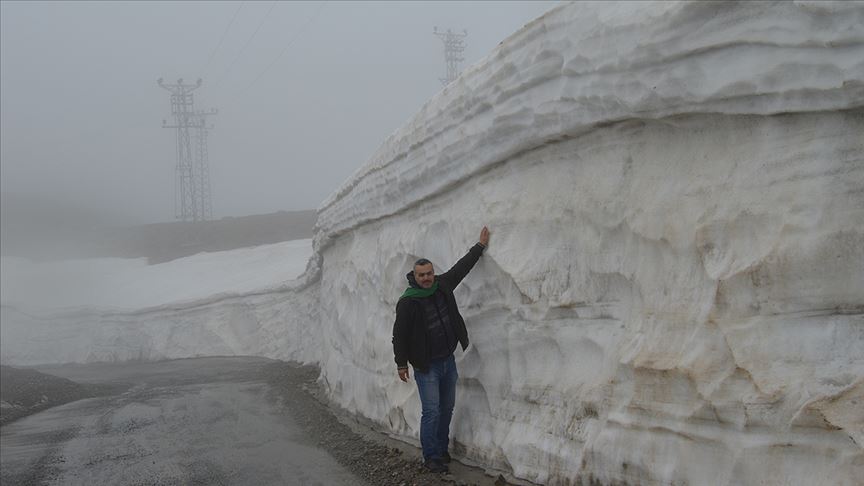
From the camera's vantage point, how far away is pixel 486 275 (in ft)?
17.0

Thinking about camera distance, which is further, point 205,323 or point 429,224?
point 205,323

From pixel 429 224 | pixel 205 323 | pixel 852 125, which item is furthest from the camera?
pixel 205 323

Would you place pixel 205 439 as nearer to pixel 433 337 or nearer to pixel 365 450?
pixel 365 450

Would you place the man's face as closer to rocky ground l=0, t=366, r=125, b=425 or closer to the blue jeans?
the blue jeans

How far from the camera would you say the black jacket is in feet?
16.7

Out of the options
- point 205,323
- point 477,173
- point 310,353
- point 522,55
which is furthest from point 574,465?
point 205,323

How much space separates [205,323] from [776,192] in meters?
18.2

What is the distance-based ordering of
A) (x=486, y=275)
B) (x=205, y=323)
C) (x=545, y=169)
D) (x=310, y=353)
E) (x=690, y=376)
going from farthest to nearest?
(x=205, y=323) → (x=310, y=353) → (x=486, y=275) → (x=545, y=169) → (x=690, y=376)

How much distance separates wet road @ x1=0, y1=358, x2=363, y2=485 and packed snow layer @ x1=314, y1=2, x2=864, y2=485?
5.92 ft

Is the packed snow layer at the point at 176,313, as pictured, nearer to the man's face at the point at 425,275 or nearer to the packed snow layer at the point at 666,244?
the man's face at the point at 425,275

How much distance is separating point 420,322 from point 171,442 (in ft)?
11.9

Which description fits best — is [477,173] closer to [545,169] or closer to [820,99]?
[545,169]

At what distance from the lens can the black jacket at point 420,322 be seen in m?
5.10

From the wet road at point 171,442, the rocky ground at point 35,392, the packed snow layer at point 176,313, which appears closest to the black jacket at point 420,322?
the wet road at point 171,442
